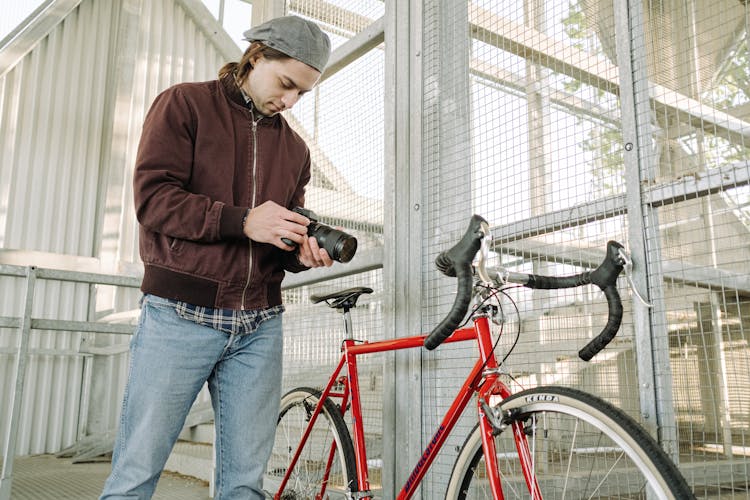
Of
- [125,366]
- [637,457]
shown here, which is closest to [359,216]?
[637,457]

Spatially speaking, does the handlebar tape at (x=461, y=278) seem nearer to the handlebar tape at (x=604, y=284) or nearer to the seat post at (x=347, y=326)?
the handlebar tape at (x=604, y=284)

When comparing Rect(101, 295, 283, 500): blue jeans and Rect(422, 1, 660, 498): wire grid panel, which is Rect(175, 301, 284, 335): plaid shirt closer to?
Rect(101, 295, 283, 500): blue jeans

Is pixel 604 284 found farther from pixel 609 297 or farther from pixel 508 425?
pixel 508 425

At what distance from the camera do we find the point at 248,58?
152 centimetres

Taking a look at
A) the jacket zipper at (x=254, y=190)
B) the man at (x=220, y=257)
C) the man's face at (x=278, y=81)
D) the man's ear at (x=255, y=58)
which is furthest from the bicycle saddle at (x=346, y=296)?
the man's ear at (x=255, y=58)

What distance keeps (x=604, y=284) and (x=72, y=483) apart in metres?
3.11

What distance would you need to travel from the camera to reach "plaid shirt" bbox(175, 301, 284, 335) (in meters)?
1.40

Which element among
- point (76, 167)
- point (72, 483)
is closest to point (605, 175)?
point (72, 483)

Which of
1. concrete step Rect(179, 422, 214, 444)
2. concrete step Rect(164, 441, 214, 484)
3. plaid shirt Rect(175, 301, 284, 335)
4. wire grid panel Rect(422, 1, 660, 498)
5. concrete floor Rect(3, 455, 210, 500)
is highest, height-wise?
wire grid panel Rect(422, 1, 660, 498)

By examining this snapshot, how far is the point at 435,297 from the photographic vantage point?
6.52 feet

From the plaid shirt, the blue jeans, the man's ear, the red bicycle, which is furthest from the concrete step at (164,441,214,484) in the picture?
the man's ear

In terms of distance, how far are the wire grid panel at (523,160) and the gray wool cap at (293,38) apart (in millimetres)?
616

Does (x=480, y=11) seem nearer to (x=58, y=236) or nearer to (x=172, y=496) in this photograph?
(x=172, y=496)

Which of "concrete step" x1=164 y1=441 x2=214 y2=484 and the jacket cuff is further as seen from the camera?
"concrete step" x1=164 y1=441 x2=214 y2=484
